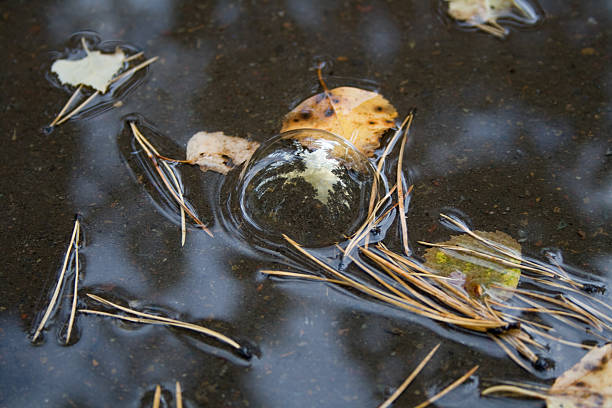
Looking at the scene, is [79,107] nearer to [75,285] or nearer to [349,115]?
[75,285]

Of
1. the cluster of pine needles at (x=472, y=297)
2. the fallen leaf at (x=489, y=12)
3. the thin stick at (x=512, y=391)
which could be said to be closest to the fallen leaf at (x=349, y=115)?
the cluster of pine needles at (x=472, y=297)

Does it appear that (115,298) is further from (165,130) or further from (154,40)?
(154,40)

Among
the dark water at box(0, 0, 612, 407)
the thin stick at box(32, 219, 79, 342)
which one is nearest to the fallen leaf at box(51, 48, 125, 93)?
the dark water at box(0, 0, 612, 407)

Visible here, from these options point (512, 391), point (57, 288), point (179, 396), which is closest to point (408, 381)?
point (512, 391)

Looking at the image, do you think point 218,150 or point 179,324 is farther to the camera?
point 218,150

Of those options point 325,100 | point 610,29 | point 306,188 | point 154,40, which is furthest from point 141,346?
point 610,29

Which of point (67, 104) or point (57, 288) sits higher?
point (67, 104)
